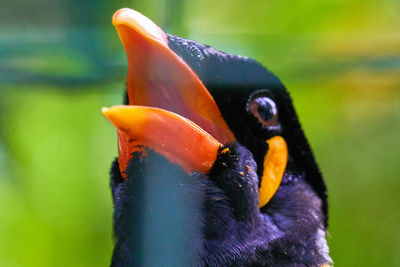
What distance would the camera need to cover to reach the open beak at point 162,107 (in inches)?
33.7

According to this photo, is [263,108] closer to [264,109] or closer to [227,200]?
[264,109]

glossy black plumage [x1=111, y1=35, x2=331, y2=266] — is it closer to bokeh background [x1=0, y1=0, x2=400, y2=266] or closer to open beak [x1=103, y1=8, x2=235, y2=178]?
open beak [x1=103, y1=8, x2=235, y2=178]

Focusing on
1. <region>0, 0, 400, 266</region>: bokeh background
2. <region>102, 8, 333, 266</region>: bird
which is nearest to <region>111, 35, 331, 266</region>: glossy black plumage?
<region>102, 8, 333, 266</region>: bird

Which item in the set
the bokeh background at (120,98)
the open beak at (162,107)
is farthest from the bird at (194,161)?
the bokeh background at (120,98)

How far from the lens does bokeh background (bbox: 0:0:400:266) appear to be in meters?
1.13

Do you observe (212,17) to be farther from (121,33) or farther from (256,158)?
(121,33)

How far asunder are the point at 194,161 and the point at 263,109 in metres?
0.23

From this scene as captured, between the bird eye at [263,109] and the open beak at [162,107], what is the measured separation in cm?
9

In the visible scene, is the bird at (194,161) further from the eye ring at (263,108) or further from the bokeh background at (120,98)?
the bokeh background at (120,98)

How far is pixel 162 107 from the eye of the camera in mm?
967

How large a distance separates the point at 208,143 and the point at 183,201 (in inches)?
3.6

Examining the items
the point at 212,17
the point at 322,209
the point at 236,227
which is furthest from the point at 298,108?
the point at 236,227

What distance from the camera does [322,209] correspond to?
1.25 meters

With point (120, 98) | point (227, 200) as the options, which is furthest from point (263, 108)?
point (120, 98)
